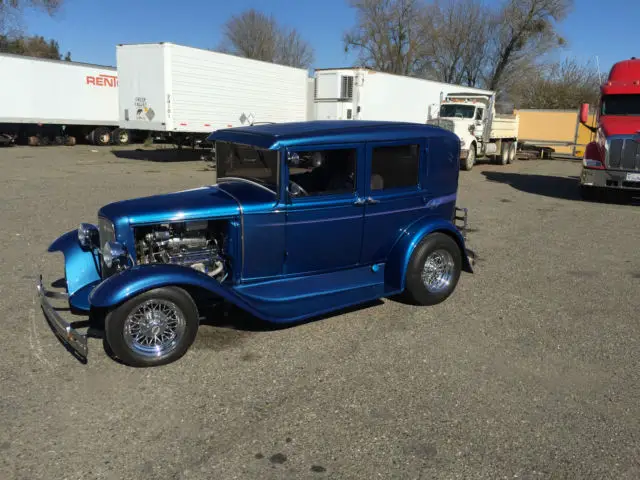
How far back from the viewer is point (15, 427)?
3305 mm

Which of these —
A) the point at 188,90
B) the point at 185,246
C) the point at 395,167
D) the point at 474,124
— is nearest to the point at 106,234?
the point at 185,246

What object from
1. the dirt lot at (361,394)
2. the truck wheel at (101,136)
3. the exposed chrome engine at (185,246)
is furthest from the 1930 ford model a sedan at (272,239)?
the truck wheel at (101,136)

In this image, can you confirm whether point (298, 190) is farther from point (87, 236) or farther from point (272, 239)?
point (87, 236)

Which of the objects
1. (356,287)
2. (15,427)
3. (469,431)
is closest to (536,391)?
(469,431)

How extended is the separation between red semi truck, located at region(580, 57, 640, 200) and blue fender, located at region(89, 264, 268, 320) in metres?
11.3

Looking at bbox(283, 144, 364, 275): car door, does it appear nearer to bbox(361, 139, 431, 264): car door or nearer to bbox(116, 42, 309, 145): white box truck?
bbox(361, 139, 431, 264): car door

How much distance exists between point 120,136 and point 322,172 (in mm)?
24118

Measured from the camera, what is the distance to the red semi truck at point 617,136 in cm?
1200

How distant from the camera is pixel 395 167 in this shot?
5.28m

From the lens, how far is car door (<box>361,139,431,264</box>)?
16.6 feet

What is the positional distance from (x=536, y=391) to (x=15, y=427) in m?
3.63

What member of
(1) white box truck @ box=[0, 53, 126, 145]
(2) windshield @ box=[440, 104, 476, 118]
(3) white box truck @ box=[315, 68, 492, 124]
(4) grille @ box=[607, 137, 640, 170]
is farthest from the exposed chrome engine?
(1) white box truck @ box=[0, 53, 126, 145]

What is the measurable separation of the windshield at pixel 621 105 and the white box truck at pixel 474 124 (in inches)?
242

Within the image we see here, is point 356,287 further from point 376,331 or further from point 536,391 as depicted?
point 536,391
